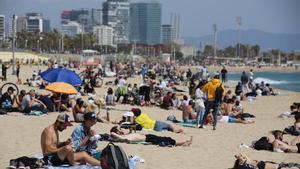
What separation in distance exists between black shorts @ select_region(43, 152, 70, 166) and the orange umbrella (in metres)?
6.52

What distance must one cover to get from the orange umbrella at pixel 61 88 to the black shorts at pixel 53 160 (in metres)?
6.52

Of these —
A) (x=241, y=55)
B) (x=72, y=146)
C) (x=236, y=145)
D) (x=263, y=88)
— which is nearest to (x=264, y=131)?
(x=236, y=145)

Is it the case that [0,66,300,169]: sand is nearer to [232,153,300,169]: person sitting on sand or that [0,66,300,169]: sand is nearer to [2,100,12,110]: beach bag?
[2,100,12,110]: beach bag

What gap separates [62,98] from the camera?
49.3 ft

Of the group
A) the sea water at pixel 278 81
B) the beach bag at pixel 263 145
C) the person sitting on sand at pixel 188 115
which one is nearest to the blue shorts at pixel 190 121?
the person sitting on sand at pixel 188 115

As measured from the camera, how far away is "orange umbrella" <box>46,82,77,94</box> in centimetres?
1366

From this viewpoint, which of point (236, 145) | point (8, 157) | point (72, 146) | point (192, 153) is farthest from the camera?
point (236, 145)

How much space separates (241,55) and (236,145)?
17188 centimetres

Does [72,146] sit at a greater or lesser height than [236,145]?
greater

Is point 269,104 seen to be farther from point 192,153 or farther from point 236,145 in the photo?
point 192,153

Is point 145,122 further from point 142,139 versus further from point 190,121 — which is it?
point 190,121

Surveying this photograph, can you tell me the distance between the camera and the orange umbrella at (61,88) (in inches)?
538

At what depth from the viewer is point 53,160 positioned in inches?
281

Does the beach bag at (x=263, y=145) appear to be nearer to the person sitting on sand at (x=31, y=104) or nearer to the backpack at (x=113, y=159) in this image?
the backpack at (x=113, y=159)
